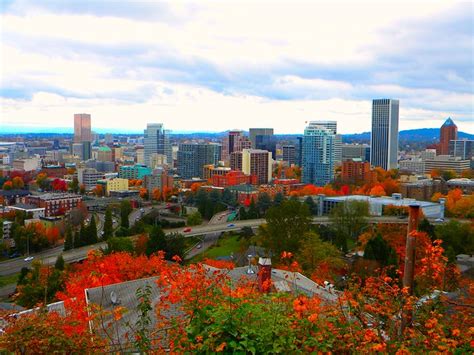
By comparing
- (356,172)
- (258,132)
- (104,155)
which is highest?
(258,132)

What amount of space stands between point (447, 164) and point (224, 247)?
61.4 metres

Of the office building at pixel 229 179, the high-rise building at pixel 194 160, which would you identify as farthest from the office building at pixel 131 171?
the office building at pixel 229 179

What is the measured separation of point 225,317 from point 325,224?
1015 inches

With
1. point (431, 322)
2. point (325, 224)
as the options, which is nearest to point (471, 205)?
point (325, 224)

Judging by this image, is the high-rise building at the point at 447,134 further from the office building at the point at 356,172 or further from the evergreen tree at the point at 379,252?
the evergreen tree at the point at 379,252

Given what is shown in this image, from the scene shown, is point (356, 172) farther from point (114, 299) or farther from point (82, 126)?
point (82, 126)

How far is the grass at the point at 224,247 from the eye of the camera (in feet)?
78.7

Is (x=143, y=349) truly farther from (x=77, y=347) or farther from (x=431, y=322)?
(x=431, y=322)

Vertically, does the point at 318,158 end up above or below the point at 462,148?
below

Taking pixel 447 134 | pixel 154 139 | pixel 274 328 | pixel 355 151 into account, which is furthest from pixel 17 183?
pixel 447 134

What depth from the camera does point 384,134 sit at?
298ft

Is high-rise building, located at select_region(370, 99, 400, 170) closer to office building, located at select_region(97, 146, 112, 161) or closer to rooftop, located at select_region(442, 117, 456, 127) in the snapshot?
rooftop, located at select_region(442, 117, 456, 127)

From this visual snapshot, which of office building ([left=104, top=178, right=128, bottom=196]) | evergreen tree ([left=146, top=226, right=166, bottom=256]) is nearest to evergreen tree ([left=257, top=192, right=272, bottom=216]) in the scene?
evergreen tree ([left=146, top=226, right=166, bottom=256])

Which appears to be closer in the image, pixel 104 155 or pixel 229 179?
pixel 229 179
